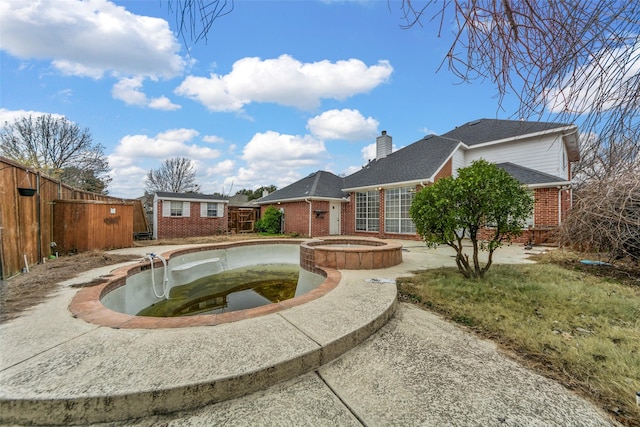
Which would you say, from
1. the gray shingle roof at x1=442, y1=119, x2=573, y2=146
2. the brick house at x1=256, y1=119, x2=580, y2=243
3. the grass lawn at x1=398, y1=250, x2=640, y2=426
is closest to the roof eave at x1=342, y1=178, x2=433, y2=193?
the brick house at x1=256, y1=119, x2=580, y2=243

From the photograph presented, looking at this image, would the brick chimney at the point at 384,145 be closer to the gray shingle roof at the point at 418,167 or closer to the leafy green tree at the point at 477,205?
the gray shingle roof at the point at 418,167

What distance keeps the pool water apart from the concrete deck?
8.89 ft

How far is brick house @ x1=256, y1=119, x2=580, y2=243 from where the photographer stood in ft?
36.7

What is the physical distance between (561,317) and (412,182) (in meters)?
9.79

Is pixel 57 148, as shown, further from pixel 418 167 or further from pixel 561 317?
pixel 561 317

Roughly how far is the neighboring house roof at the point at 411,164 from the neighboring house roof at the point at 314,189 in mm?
943

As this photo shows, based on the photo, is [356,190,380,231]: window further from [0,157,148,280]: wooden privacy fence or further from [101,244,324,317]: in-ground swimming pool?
[0,157,148,280]: wooden privacy fence

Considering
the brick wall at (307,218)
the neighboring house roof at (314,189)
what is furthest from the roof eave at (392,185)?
the brick wall at (307,218)

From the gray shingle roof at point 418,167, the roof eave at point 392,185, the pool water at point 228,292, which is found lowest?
the pool water at point 228,292

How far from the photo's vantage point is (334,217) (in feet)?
55.4

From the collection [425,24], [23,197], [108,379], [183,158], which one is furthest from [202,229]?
[183,158]

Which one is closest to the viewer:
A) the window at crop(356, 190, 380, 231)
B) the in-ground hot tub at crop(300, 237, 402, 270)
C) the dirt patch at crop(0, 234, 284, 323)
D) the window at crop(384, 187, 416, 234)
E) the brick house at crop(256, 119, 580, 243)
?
the dirt patch at crop(0, 234, 284, 323)

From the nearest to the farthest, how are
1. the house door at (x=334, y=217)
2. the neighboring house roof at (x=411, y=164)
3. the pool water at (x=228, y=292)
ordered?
the pool water at (x=228, y=292) → the neighboring house roof at (x=411, y=164) → the house door at (x=334, y=217)

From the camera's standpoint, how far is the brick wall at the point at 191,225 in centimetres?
1603
